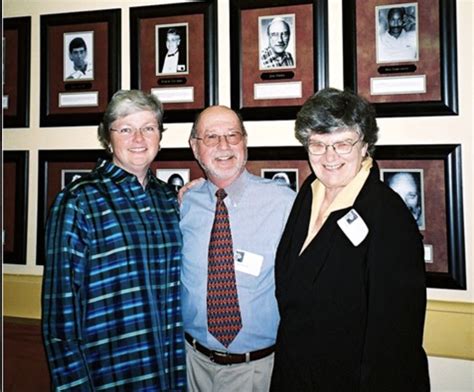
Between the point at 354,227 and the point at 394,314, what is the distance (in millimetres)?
266

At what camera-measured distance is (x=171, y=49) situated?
84.6 inches

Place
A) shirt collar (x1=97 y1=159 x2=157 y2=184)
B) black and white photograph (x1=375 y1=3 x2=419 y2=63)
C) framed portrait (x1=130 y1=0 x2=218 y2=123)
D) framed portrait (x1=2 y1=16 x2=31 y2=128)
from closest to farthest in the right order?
1. shirt collar (x1=97 y1=159 x2=157 y2=184)
2. black and white photograph (x1=375 y1=3 x2=419 y2=63)
3. framed portrait (x1=130 y1=0 x2=218 y2=123)
4. framed portrait (x1=2 y1=16 x2=31 y2=128)

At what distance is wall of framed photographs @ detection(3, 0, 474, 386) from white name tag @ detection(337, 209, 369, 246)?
0.57m

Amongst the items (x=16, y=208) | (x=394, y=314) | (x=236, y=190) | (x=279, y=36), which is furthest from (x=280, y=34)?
(x=16, y=208)

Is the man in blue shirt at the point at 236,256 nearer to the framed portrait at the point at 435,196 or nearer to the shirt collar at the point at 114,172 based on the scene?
the shirt collar at the point at 114,172

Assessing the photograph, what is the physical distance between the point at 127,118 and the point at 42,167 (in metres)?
0.92

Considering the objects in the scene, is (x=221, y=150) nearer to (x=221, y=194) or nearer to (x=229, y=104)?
(x=221, y=194)

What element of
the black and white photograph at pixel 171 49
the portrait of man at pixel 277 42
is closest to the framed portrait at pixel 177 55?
the black and white photograph at pixel 171 49

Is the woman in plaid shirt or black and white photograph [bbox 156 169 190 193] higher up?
black and white photograph [bbox 156 169 190 193]

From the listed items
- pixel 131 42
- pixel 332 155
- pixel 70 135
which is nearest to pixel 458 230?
pixel 332 155

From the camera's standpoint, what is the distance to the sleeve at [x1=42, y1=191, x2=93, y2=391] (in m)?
1.46

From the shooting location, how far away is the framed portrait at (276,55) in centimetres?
195

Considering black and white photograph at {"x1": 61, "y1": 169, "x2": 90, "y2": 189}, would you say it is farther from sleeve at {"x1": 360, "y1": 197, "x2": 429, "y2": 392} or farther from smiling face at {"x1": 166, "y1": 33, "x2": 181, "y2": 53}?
sleeve at {"x1": 360, "y1": 197, "x2": 429, "y2": 392}

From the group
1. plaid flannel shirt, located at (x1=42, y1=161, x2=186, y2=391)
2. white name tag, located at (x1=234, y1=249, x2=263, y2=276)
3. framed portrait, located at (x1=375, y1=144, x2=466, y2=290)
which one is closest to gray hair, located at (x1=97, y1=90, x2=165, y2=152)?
plaid flannel shirt, located at (x1=42, y1=161, x2=186, y2=391)
